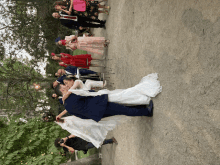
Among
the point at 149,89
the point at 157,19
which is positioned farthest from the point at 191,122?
the point at 157,19

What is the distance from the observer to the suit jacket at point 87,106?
287 centimetres

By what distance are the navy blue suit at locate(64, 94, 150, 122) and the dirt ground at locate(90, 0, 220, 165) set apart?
0.42m

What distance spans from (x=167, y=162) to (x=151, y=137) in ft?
1.79

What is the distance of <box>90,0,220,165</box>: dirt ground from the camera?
1.67 meters

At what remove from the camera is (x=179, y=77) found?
215cm

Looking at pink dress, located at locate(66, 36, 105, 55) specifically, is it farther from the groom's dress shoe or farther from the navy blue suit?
the groom's dress shoe

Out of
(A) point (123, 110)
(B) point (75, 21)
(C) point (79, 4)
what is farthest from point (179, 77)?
(B) point (75, 21)

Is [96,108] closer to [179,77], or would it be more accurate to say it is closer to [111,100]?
[111,100]

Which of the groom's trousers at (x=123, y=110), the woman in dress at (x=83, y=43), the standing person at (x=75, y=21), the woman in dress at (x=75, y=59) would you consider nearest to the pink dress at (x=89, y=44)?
the woman in dress at (x=83, y=43)

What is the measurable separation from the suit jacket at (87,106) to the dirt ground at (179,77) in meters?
1.00

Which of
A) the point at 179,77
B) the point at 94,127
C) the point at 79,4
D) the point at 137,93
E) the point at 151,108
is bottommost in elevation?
the point at 94,127

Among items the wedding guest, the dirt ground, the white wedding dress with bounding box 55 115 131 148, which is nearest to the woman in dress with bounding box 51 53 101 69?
the dirt ground

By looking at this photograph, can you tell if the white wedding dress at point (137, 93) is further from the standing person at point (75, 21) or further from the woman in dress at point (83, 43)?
the standing person at point (75, 21)

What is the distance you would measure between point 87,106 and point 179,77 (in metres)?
1.72
